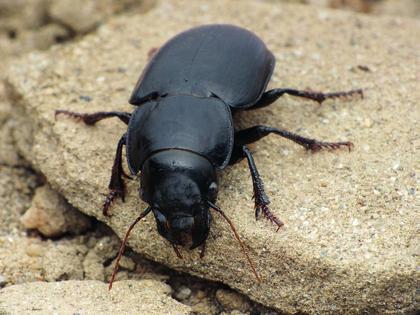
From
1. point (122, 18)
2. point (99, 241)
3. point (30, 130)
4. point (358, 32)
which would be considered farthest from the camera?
point (122, 18)

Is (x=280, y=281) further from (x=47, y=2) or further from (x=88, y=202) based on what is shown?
(x=47, y=2)

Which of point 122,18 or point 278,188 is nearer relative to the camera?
point 278,188

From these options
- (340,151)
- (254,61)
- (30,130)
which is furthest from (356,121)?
(30,130)

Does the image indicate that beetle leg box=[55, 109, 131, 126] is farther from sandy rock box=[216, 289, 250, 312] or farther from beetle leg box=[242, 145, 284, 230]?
sandy rock box=[216, 289, 250, 312]

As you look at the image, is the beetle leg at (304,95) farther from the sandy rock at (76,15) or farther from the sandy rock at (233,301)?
the sandy rock at (76,15)

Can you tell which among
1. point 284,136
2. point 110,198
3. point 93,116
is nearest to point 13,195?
point 93,116
